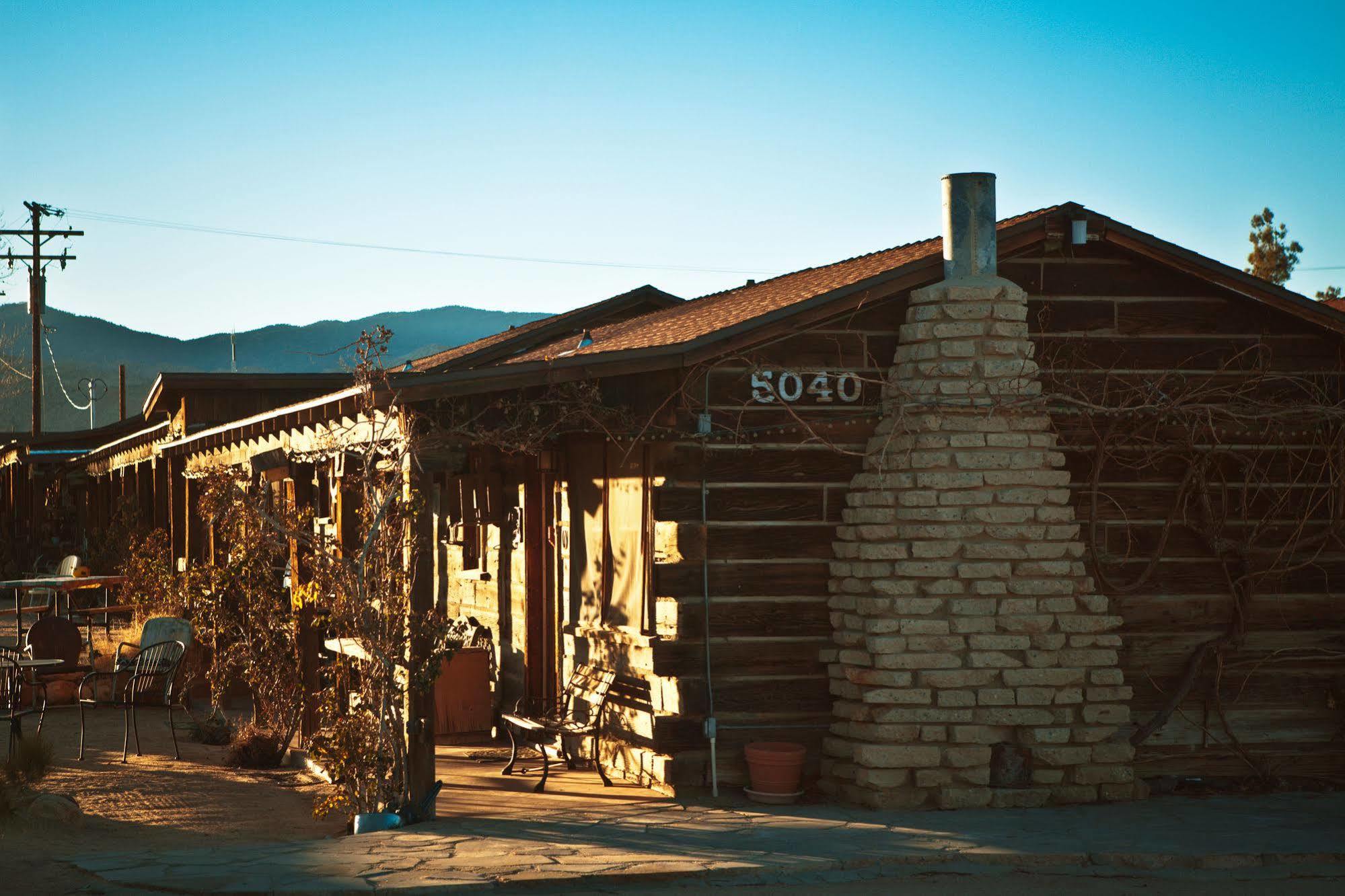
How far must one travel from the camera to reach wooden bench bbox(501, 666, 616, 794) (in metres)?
10.5

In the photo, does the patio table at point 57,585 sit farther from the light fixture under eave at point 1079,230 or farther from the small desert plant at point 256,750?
the light fixture under eave at point 1079,230

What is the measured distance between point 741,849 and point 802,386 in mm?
3315

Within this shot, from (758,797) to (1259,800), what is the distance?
135 inches

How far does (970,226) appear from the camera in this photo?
10.0 m

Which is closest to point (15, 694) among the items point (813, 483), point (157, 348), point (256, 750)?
point (256, 750)

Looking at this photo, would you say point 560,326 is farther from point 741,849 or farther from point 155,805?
point 741,849

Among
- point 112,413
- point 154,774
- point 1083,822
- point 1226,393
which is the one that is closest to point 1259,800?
point 1083,822

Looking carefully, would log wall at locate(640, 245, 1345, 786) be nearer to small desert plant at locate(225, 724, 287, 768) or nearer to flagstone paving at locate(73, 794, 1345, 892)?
flagstone paving at locate(73, 794, 1345, 892)

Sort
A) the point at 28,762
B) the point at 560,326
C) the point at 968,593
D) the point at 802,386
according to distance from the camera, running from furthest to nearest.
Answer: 1. the point at 560,326
2. the point at 802,386
3. the point at 28,762
4. the point at 968,593

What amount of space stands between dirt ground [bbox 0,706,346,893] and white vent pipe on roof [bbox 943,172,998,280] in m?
5.55

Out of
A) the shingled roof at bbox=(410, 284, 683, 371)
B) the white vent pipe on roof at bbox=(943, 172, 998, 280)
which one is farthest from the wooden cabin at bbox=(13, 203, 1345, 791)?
the shingled roof at bbox=(410, 284, 683, 371)

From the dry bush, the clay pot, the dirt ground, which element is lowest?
the dirt ground

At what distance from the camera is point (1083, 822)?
29.5 feet

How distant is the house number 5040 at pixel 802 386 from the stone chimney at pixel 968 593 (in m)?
0.29
